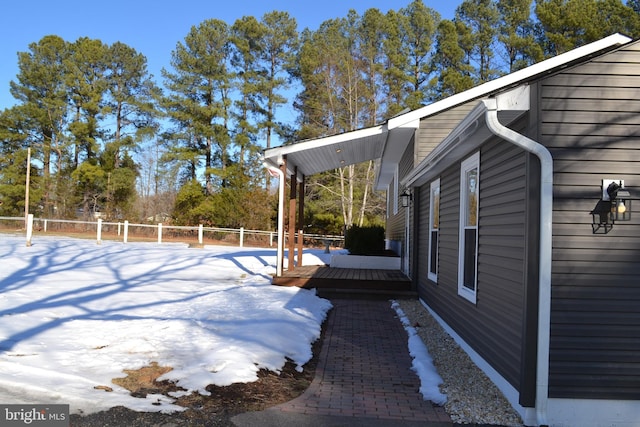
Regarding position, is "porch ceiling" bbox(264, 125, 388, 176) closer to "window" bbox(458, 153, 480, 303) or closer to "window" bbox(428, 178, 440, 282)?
"window" bbox(428, 178, 440, 282)

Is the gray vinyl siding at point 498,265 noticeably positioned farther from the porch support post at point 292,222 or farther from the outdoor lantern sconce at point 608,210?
the porch support post at point 292,222

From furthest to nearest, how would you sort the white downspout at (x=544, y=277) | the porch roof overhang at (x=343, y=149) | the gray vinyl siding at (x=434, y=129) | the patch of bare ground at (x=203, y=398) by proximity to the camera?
the porch roof overhang at (x=343, y=149) → the gray vinyl siding at (x=434, y=129) → the white downspout at (x=544, y=277) → the patch of bare ground at (x=203, y=398)

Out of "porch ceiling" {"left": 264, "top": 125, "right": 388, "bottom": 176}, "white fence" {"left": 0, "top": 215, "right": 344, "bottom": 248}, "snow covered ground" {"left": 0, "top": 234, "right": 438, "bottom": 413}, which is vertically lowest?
"snow covered ground" {"left": 0, "top": 234, "right": 438, "bottom": 413}

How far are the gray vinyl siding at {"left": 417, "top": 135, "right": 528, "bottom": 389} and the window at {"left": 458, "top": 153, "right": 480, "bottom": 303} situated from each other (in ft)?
0.54

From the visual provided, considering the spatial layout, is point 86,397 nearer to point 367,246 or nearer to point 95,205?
point 367,246

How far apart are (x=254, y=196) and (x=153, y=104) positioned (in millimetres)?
A: 13041

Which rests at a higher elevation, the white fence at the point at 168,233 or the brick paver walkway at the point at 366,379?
the white fence at the point at 168,233

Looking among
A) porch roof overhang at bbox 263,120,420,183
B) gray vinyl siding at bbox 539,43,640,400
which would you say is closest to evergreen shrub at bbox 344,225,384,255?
porch roof overhang at bbox 263,120,420,183

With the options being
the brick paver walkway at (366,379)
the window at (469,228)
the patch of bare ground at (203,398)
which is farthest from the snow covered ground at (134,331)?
the window at (469,228)

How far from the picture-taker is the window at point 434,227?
7398 mm

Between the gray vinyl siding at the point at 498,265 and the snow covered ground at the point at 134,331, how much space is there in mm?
698

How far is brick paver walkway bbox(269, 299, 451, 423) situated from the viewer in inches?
143

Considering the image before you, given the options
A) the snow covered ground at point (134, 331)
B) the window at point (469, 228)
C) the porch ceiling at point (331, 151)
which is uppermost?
the porch ceiling at point (331, 151)

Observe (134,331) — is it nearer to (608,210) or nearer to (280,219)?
(280,219)
